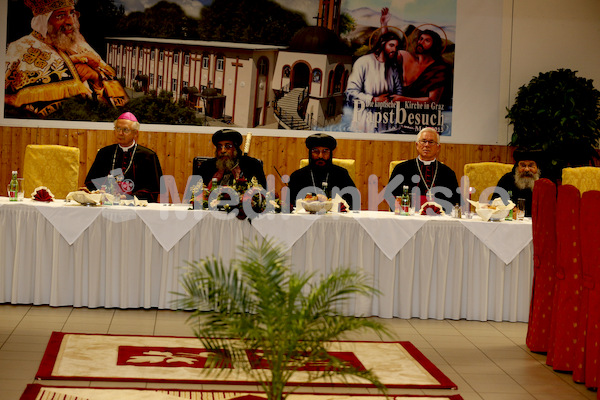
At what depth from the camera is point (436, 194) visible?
24.6 feet

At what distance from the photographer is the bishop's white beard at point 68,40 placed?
902cm

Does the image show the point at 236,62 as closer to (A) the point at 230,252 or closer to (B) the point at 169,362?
(A) the point at 230,252

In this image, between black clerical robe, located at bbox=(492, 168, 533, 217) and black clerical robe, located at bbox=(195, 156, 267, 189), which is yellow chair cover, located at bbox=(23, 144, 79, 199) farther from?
black clerical robe, located at bbox=(492, 168, 533, 217)

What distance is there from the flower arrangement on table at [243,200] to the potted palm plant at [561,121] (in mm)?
4224

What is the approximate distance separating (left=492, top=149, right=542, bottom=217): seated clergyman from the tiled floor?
181cm

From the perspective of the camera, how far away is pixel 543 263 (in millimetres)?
5098

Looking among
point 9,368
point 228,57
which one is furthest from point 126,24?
point 9,368

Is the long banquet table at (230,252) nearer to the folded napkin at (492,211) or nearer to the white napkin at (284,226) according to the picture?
the white napkin at (284,226)

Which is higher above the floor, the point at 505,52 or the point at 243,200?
the point at 505,52

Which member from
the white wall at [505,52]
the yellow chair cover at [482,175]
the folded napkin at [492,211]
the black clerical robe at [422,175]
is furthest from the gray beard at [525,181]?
the white wall at [505,52]

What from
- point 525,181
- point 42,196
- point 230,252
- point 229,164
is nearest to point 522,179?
point 525,181

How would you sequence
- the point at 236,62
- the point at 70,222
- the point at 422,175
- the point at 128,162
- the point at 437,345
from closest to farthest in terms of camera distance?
the point at 437,345 → the point at 70,222 → the point at 128,162 → the point at 422,175 → the point at 236,62

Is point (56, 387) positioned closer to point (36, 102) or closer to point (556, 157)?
point (36, 102)

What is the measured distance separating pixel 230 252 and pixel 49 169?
248 cm
